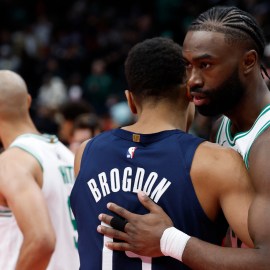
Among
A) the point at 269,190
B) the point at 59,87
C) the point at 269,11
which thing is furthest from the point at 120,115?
the point at 269,190

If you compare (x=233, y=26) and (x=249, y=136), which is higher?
(x=233, y=26)

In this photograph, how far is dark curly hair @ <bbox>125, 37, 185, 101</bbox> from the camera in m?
3.13

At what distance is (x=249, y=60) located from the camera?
10.7ft

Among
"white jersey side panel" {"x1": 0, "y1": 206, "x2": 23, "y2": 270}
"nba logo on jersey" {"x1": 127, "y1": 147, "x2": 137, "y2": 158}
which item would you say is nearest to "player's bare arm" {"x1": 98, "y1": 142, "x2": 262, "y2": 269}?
"nba logo on jersey" {"x1": 127, "y1": 147, "x2": 137, "y2": 158}

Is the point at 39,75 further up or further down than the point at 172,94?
further down

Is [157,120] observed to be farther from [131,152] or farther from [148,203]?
[148,203]

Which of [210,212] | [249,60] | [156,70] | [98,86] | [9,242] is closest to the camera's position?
[210,212]

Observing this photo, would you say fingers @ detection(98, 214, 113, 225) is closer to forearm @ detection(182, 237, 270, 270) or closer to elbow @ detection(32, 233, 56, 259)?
forearm @ detection(182, 237, 270, 270)

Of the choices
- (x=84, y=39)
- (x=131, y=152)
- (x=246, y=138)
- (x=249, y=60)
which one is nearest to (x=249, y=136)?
(x=246, y=138)

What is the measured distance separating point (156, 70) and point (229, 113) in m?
A: 0.48

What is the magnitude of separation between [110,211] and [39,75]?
43.9ft

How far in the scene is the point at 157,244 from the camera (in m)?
2.89

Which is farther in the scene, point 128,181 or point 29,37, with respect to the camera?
point 29,37

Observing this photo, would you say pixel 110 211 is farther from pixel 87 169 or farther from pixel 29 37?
pixel 29 37
